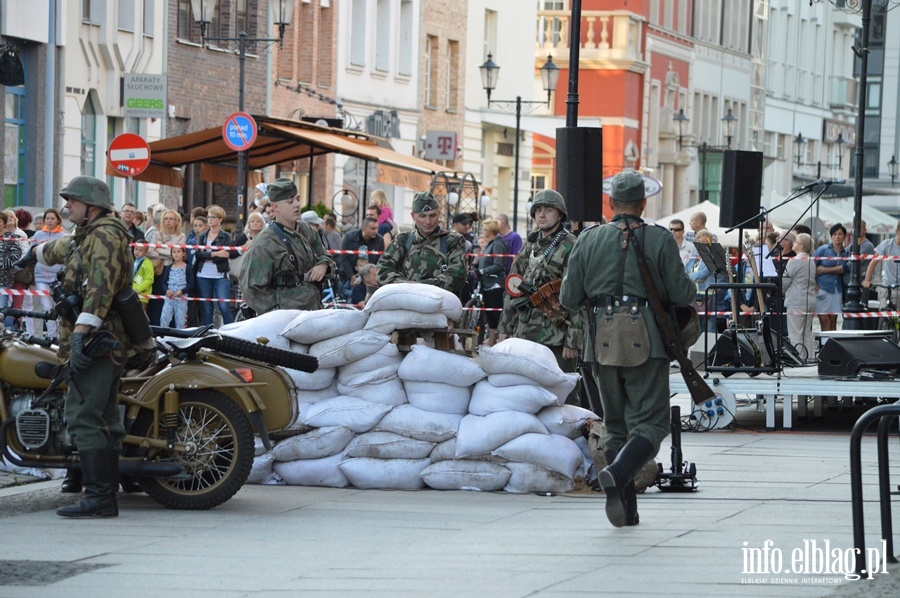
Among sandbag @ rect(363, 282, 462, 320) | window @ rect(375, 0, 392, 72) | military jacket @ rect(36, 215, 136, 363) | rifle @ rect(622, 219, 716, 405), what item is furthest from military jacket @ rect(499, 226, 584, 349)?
window @ rect(375, 0, 392, 72)

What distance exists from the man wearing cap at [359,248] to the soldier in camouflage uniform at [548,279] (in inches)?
427

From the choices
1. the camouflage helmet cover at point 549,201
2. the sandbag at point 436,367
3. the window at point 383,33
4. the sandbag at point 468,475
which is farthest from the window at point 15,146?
the sandbag at point 468,475

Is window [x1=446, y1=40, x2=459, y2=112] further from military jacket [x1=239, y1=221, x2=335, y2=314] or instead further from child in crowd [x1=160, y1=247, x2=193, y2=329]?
military jacket [x1=239, y1=221, x2=335, y2=314]

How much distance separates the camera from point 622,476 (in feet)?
31.6

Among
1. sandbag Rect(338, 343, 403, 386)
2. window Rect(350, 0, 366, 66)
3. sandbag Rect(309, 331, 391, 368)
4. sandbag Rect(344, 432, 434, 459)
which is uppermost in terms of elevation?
window Rect(350, 0, 366, 66)

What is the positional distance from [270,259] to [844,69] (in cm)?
7891

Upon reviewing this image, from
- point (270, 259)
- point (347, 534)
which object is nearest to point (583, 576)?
point (347, 534)

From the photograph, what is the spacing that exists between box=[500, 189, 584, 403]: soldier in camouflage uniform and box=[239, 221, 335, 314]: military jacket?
4.46 ft

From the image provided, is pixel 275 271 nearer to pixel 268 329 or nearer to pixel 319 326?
pixel 268 329

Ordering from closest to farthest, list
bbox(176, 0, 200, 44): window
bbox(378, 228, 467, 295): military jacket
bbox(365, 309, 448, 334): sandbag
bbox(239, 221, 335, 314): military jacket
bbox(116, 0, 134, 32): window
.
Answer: bbox(365, 309, 448, 334): sandbag, bbox(239, 221, 335, 314): military jacket, bbox(378, 228, 467, 295): military jacket, bbox(116, 0, 134, 32): window, bbox(176, 0, 200, 44): window

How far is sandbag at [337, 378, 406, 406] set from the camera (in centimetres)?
1188

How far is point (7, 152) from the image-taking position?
31047mm

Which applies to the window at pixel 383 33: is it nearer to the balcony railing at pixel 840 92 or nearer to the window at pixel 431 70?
the window at pixel 431 70

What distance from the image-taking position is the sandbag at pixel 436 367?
1185cm
